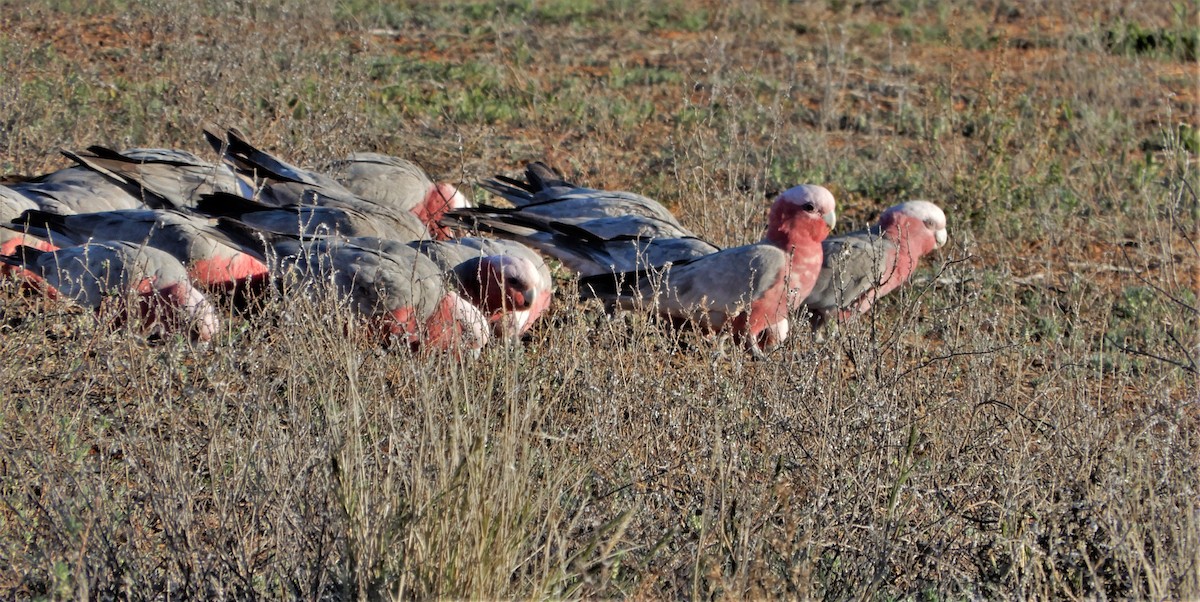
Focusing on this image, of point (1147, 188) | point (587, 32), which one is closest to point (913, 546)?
point (1147, 188)

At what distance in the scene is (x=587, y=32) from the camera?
12.6 metres

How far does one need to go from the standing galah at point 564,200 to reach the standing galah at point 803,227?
54 cm

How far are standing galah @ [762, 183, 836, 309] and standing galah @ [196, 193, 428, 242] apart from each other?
6.46 feet

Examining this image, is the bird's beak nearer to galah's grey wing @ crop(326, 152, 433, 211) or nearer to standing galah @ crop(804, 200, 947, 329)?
standing galah @ crop(804, 200, 947, 329)

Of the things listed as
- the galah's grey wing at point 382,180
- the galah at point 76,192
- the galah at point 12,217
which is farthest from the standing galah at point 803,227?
the galah at point 12,217

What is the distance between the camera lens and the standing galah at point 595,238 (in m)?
6.85

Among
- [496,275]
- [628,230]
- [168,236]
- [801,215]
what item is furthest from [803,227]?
[168,236]

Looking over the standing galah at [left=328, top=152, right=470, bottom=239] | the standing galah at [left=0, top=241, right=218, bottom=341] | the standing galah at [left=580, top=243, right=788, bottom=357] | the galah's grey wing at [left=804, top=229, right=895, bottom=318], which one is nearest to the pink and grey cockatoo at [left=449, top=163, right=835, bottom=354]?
the standing galah at [left=580, top=243, right=788, bottom=357]

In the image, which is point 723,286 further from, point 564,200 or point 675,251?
point 564,200

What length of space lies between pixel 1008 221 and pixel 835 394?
4548 millimetres

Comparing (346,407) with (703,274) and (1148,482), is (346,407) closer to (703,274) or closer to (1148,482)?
(1148,482)

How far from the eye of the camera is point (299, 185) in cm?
743

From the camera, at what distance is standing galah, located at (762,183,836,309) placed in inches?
271

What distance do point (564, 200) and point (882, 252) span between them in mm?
1855
